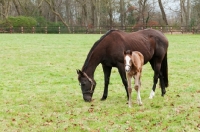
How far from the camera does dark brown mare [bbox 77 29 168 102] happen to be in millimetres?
7629

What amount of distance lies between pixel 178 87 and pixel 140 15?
44675 millimetres

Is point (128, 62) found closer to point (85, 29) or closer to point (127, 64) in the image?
point (127, 64)

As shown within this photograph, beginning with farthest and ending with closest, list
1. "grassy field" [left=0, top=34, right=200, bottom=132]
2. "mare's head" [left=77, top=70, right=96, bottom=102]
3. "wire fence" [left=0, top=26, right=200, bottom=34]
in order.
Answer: "wire fence" [left=0, top=26, right=200, bottom=34], "mare's head" [left=77, top=70, right=96, bottom=102], "grassy field" [left=0, top=34, right=200, bottom=132]

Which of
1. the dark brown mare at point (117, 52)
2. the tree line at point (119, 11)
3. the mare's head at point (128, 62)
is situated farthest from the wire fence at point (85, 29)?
the mare's head at point (128, 62)

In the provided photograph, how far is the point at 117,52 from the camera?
7605mm

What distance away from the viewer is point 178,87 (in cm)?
957

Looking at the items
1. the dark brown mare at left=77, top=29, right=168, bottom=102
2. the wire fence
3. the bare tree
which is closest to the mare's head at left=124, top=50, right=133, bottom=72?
the dark brown mare at left=77, top=29, right=168, bottom=102

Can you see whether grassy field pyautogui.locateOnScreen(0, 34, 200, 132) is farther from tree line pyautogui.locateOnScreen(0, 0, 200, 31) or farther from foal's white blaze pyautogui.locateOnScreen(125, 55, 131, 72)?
tree line pyautogui.locateOnScreen(0, 0, 200, 31)

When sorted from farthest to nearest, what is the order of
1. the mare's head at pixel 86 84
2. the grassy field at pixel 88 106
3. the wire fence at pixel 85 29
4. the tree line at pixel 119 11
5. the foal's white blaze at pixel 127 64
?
1. the tree line at pixel 119 11
2. the wire fence at pixel 85 29
3. the mare's head at pixel 86 84
4. the foal's white blaze at pixel 127 64
5. the grassy field at pixel 88 106

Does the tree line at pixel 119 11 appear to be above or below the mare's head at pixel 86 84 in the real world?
above

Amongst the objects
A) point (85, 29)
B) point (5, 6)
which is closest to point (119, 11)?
point (85, 29)

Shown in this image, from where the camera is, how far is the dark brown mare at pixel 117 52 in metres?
7.63

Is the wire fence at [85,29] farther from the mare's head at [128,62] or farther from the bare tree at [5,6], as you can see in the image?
the mare's head at [128,62]

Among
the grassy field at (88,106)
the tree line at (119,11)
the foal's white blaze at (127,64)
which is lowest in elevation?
the grassy field at (88,106)
